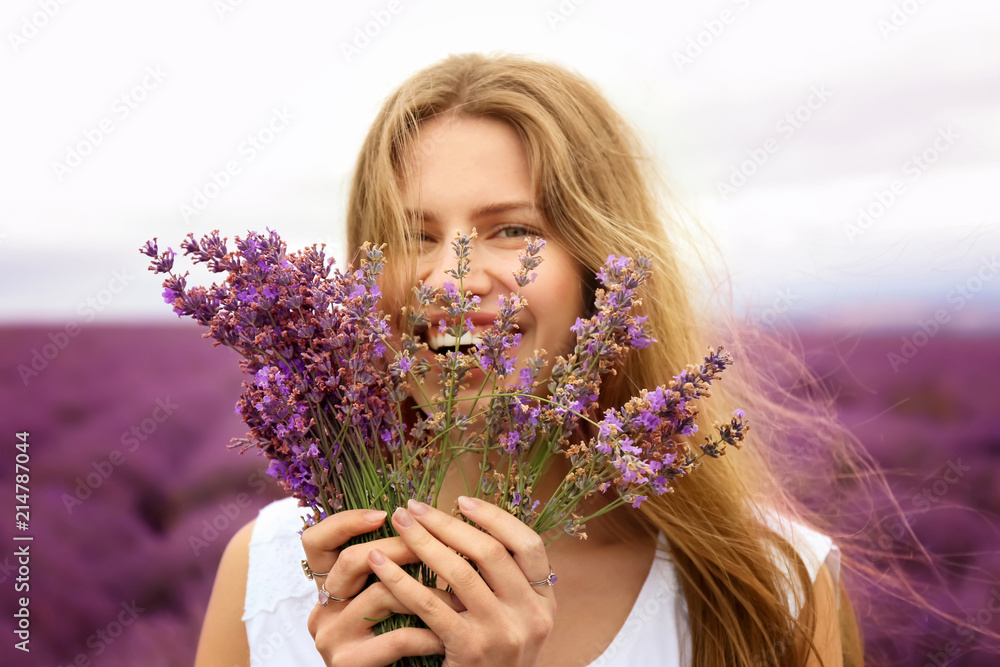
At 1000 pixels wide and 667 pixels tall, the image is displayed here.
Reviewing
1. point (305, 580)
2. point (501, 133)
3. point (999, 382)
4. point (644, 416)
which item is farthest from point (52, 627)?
point (999, 382)

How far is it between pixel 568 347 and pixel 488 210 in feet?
1.00

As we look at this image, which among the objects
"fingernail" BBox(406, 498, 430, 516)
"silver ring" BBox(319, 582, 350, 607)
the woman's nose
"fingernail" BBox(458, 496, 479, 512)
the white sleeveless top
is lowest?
the white sleeveless top

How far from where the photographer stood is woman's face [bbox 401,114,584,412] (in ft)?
4.10

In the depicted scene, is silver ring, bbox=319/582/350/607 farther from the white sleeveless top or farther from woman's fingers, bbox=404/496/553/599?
the white sleeveless top

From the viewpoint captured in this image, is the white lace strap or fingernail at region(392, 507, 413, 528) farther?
the white lace strap

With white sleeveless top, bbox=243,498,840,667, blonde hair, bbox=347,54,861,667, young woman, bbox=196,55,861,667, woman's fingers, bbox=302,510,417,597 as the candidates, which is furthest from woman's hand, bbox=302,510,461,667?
white sleeveless top, bbox=243,498,840,667

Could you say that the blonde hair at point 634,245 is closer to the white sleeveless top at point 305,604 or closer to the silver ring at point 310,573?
the white sleeveless top at point 305,604

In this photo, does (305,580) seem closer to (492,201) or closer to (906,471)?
(492,201)

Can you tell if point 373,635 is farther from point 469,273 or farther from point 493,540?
point 469,273

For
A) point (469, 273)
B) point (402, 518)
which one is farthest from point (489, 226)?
point (402, 518)

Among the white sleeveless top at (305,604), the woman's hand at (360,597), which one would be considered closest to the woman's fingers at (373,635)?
the woman's hand at (360,597)

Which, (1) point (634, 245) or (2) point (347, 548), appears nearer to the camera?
(2) point (347, 548)

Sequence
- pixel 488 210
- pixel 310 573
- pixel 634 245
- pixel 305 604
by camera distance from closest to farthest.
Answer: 1. pixel 310 573
2. pixel 488 210
3. pixel 634 245
4. pixel 305 604

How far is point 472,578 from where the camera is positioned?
89 centimetres
